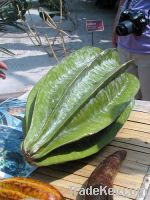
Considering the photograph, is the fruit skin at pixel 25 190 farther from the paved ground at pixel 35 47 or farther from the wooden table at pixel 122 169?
the paved ground at pixel 35 47

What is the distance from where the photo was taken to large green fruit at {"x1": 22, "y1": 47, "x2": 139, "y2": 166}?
4.13 ft

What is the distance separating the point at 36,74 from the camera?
12.9 ft

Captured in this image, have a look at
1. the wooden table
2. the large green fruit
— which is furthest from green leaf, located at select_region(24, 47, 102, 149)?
the wooden table

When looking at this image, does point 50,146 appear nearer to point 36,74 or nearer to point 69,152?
point 69,152

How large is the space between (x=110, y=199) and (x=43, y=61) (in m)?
3.31

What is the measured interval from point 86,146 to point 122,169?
140 millimetres

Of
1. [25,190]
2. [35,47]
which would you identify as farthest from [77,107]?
[35,47]

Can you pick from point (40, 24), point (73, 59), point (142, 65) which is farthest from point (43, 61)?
point (73, 59)

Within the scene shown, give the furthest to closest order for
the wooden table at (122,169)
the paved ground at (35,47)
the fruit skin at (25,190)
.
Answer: the paved ground at (35,47) < the wooden table at (122,169) < the fruit skin at (25,190)

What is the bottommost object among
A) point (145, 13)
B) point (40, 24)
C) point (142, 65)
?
point (40, 24)

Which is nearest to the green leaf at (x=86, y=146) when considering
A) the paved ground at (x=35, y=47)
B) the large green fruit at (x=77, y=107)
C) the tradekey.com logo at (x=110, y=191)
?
the large green fruit at (x=77, y=107)

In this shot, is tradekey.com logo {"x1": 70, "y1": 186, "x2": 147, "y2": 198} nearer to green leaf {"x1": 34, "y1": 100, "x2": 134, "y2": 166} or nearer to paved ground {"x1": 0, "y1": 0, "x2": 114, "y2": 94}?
green leaf {"x1": 34, "y1": 100, "x2": 134, "y2": 166}

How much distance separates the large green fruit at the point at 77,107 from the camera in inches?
49.6

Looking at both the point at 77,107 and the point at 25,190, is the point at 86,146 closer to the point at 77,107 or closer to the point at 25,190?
the point at 77,107
